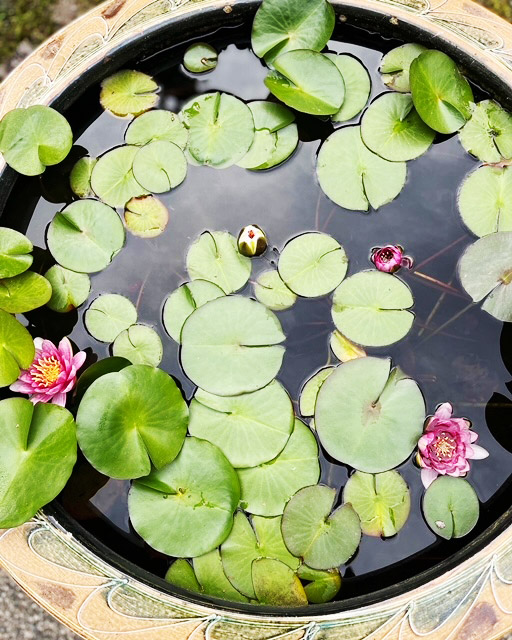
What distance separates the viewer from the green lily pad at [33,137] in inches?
52.0

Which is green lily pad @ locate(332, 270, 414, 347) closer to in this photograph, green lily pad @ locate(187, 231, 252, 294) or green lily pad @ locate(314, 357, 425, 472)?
green lily pad @ locate(314, 357, 425, 472)

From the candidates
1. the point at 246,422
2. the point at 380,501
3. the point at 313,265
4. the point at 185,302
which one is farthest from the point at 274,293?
the point at 380,501

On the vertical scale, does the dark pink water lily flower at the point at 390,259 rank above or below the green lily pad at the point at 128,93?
below

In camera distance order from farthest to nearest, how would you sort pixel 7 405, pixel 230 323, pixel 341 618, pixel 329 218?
pixel 329 218 < pixel 230 323 < pixel 7 405 < pixel 341 618

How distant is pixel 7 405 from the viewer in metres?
1.23

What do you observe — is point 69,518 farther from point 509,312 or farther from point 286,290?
point 509,312

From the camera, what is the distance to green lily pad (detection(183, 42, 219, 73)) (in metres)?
1.50

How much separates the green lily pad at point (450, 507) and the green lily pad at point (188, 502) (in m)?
0.45

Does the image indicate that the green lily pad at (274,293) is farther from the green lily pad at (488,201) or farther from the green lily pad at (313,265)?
the green lily pad at (488,201)

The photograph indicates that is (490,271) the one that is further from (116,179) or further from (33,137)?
(33,137)

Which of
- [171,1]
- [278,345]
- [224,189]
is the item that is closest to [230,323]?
[278,345]

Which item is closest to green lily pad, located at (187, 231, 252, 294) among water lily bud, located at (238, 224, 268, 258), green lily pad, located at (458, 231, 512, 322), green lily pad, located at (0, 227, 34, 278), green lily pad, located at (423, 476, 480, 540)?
water lily bud, located at (238, 224, 268, 258)

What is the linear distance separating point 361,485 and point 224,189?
81 cm

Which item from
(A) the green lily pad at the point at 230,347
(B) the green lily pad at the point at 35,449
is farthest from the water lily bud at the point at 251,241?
(B) the green lily pad at the point at 35,449
